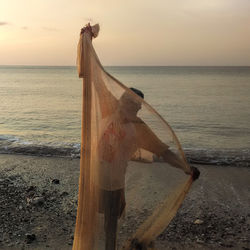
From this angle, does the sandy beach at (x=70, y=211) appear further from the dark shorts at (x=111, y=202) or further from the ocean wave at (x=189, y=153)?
the ocean wave at (x=189, y=153)

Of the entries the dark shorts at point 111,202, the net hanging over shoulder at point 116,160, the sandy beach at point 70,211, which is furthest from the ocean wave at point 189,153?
the dark shorts at point 111,202

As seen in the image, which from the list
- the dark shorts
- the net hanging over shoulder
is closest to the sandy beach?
the net hanging over shoulder

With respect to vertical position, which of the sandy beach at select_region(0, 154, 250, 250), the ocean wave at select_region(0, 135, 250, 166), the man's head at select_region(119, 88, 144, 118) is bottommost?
the ocean wave at select_region(0, 135, 250, 166)

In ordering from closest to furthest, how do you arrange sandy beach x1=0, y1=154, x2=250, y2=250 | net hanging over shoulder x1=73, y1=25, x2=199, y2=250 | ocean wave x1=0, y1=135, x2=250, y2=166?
net hanging over shoulder x1=73, y1=25, x2=199, y2=250, sandy beach x1=0, y1=154, x2=250, y2=250, ocean wave x1=0, y1=135, x2=250, y2=166

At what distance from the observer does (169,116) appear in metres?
19.5

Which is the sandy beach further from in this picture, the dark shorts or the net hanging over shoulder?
the dark shorts

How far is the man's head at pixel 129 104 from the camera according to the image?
123 inches

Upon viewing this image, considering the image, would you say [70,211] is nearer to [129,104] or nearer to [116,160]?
[116,160]

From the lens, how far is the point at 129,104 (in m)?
3.14

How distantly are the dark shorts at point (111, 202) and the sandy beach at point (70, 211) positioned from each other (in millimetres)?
341

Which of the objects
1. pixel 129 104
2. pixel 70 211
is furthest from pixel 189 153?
pixel 129 104

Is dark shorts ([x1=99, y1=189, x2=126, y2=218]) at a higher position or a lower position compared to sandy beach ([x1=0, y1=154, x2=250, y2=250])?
higher

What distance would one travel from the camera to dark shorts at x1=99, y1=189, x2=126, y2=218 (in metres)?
3.09

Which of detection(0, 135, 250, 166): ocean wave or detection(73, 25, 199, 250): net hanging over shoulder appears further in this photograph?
detection(0, 135, 250, 166): ocean wave
